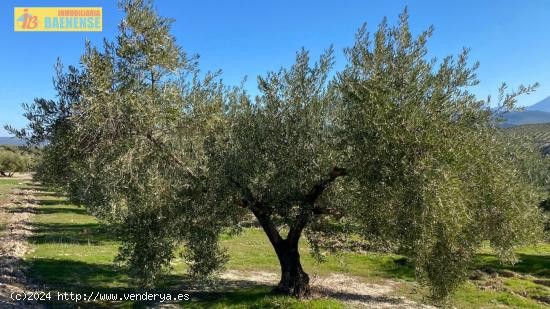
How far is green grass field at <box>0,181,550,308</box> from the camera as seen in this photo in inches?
883

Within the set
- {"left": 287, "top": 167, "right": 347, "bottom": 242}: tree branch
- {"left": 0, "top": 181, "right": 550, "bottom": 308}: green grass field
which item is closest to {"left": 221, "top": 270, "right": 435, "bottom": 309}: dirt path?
{"left": 0, "top": 181, "right": 550, "bottom": 308}: green grass field

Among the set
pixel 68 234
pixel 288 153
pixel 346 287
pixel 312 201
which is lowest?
pixel 346 287

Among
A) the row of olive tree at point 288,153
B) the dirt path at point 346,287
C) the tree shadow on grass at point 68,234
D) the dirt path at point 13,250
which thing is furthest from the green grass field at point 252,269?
the row of olive tree at point 288,153

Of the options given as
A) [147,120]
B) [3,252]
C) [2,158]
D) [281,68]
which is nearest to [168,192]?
[147,120]

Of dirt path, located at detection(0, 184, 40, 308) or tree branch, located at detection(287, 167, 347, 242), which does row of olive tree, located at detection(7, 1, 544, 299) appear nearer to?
tree branch, located at detection(287, 167, 347, 242)

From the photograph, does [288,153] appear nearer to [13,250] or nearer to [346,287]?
[346,287]

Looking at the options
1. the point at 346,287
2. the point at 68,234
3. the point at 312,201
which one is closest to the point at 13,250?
the point at 68,234

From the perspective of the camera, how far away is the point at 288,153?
18.3m

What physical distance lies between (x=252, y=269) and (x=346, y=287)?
7675 millimetres

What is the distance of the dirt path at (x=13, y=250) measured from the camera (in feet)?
66.0

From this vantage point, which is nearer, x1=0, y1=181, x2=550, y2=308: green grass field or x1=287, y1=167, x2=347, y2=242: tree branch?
x1=287, y1=167, x2=347, y2=242: tree branch

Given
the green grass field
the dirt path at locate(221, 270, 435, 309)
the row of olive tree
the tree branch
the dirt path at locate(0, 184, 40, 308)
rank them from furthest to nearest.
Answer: the dirt path at locate(221, 270, 435, 309) < the green grass field < the dirt path at locate(0, 184, 40, 308) < the tree branch < the row of olive tree

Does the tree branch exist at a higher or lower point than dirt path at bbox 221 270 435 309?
higher

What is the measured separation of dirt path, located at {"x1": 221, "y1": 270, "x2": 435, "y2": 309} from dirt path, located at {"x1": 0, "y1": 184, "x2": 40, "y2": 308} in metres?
11.5
